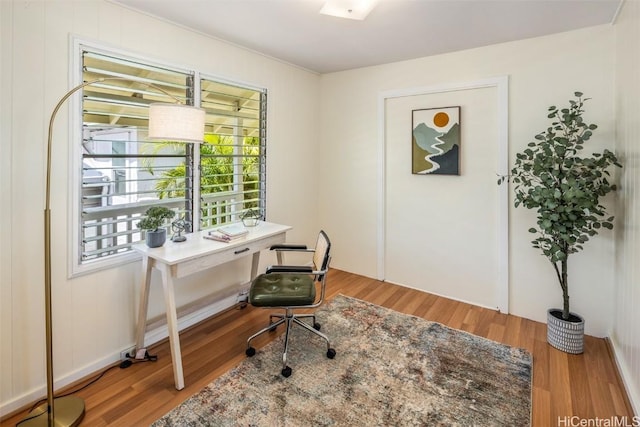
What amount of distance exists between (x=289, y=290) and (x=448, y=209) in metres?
1.92

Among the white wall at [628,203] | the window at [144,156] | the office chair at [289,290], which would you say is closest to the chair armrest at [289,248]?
the office chair at [289,290]

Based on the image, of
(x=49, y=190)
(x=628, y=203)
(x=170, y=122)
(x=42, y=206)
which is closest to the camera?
(x=49, y=190)

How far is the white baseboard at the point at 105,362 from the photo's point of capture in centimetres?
187

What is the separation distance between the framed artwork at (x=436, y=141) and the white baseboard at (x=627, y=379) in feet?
5.92

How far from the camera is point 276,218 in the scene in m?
3.66

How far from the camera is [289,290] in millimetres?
2389

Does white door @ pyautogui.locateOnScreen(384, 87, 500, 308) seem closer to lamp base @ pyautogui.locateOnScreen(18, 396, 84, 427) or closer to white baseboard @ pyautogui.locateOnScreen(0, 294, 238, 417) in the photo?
white baseboard @ pyautogui.locateOnScreen(0, 294, 238, 417)

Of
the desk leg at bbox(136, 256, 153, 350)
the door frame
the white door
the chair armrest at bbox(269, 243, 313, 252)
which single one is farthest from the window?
the door frame

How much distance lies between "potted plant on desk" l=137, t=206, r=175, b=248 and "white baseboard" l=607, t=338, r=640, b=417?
3.04 metres

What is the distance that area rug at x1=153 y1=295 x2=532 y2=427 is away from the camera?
1.81m

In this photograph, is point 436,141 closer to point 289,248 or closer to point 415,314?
point 415,314

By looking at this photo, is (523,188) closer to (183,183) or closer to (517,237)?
(517,237)

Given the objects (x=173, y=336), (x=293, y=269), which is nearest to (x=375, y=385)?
(x=293, y=269)

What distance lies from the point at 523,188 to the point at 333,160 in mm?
2102
